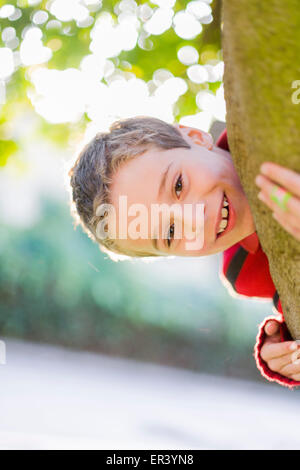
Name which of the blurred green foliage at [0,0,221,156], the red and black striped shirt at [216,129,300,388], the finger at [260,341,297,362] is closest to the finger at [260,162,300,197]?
the finger at [260,341,297,362]

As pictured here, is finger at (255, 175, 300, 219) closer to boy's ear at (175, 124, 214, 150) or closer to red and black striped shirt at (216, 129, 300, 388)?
boy's ear at (175, 124, 214, 150)

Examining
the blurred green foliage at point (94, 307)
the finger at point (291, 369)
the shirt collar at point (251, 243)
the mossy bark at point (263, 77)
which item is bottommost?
the finger at point (291, 369)

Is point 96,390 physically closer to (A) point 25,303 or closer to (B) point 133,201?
(A) point 25,303

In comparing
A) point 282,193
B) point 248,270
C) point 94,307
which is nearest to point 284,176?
point 282,193

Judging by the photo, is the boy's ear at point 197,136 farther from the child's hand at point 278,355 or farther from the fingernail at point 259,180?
the fingernail at point 259,180

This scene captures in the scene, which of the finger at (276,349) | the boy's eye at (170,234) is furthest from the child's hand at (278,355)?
the boy's eye at (170,234)

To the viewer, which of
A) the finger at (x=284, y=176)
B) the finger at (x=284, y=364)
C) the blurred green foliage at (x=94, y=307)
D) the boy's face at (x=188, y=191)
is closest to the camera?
the finger at (x=284, y=176)

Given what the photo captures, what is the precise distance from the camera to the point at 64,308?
9758 millimetres

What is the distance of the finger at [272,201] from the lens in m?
1.17

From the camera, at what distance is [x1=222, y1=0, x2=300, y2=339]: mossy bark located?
3.34 feet

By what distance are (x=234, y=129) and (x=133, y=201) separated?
2.88ft

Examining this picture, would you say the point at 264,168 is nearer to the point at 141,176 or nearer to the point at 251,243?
the point at 141,176

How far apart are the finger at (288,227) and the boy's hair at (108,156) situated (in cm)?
97

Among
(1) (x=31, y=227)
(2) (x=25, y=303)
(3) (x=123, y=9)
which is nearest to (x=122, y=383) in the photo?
(2) (x=25, y=303)
